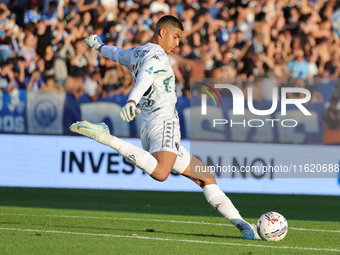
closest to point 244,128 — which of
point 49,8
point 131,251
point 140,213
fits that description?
point 140,213

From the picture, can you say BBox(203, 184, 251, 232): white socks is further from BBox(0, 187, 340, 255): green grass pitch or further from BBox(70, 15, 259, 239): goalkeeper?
BBox(0, 187, 340, 255): green grass pitch

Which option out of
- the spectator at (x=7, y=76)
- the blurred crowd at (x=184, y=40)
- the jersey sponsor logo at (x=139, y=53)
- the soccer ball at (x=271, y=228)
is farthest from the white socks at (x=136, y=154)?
the spectator at (x=7, y=76)

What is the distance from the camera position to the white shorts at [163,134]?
7273 millimetres

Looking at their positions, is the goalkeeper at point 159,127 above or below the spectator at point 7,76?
below

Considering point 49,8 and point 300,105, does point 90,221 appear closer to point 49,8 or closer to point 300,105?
point 300,105

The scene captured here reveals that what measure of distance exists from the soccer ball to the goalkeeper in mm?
117

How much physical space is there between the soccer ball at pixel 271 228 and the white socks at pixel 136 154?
4.45 feet

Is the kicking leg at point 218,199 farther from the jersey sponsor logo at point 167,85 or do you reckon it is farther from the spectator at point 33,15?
the spectator at point 33,15

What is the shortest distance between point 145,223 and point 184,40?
8.77m

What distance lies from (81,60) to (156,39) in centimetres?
984

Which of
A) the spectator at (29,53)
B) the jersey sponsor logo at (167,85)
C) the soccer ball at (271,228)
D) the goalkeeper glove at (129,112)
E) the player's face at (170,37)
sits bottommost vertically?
the soccer ball at (271,228)

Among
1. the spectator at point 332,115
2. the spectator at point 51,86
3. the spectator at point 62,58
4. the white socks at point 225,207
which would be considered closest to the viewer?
the white socks at point 225,207

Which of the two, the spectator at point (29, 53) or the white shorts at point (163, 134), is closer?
the white shorts at point (163, 134)

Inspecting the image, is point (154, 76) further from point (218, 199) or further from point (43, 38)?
point (43, 38)
